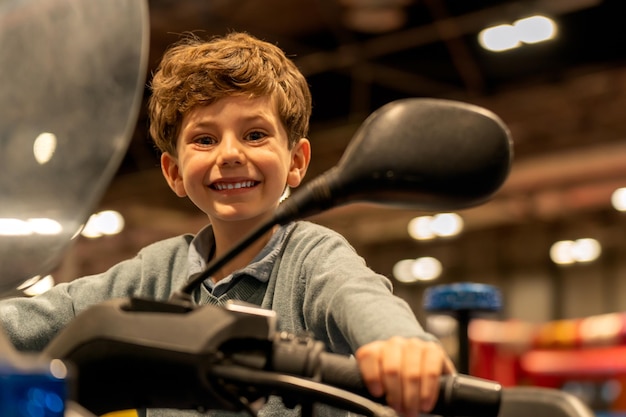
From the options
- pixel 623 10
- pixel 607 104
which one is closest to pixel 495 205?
pixel 607 104

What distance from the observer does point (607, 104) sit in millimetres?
7559

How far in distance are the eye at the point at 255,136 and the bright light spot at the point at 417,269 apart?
1159 centimetres

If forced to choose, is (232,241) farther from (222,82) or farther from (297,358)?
(297,358)

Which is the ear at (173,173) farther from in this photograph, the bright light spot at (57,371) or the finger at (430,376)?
the bright light spot at (57,371)

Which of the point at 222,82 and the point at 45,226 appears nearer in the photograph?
the point at 45,226

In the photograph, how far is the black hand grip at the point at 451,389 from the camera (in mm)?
606

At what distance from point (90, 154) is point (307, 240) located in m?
0.44

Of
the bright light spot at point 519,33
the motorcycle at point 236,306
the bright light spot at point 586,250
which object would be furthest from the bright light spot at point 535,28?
the motorcycle at point 236,306

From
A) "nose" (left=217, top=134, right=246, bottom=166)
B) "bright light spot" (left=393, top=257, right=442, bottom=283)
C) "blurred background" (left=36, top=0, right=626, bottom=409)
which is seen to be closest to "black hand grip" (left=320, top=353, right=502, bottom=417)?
"nose" (left=217, top=134, right=246, bottom=166)

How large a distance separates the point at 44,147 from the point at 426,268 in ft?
40.7

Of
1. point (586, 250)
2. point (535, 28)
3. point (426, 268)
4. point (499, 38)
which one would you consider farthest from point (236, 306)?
point (426, 268)

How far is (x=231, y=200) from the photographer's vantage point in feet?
3.64

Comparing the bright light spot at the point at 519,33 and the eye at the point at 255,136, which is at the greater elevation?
the bright light spot at the point at 519,33

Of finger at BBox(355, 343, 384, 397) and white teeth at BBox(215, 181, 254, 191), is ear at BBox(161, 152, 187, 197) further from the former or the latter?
finger at BBox(355, 343, 384, 397)
